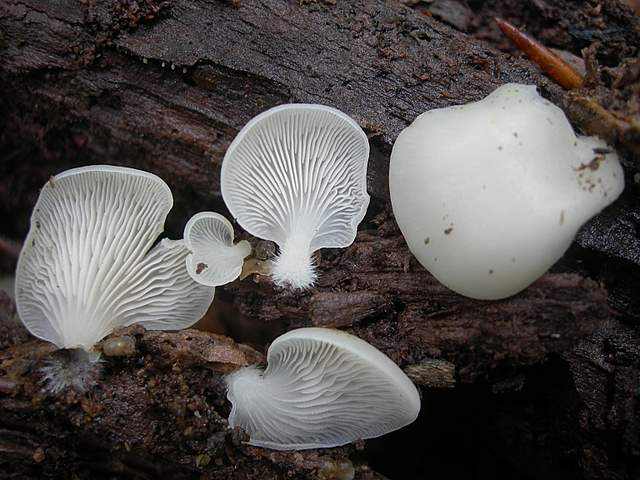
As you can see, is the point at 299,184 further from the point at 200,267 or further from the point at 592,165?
the point at 592,165

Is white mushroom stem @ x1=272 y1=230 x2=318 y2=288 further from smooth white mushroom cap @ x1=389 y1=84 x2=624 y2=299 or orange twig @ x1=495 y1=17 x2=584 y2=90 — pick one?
orange twig @ x1=495 y1=17 x2=584 y2=90

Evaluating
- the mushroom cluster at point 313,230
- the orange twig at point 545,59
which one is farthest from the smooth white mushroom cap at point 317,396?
the orange twig at point 545,59

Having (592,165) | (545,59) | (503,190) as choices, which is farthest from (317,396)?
(545,59)

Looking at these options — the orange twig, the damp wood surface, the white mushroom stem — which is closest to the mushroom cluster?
the white mushroom stem

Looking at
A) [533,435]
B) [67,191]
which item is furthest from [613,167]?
[67,191]

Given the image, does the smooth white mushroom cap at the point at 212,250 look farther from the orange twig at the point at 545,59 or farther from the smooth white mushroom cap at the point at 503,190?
the orange twig at the point at 545,59
